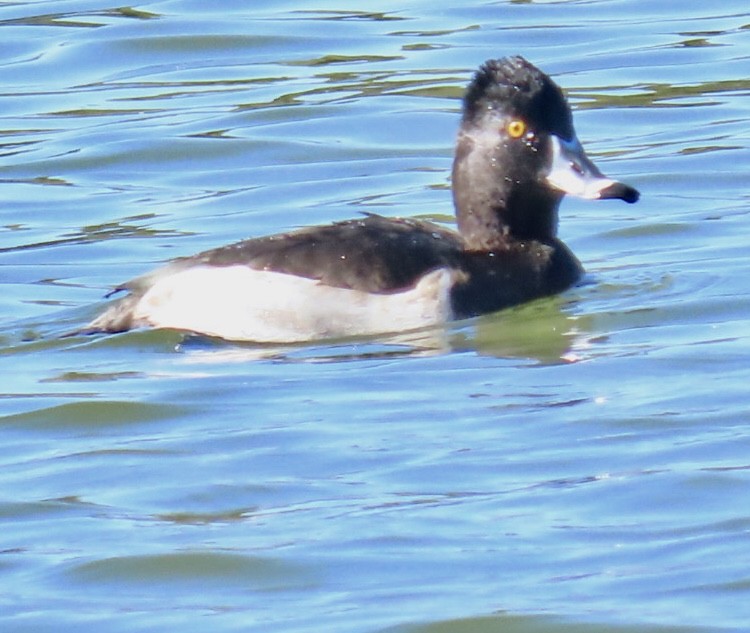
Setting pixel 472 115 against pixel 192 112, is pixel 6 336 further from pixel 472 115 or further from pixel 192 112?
pixel 192 112

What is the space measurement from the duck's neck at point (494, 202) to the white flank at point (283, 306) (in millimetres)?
685

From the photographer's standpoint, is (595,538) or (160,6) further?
(160,6)

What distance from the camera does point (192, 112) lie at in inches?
571

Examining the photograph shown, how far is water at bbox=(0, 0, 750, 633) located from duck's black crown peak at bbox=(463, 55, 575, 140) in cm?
74

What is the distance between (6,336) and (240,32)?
24.8ft

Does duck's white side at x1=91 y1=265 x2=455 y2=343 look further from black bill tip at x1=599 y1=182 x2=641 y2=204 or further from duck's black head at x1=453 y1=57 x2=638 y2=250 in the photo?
black bill tip at x1=599 y1=182 x2=641 y2=204

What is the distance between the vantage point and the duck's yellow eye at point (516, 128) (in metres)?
9.73

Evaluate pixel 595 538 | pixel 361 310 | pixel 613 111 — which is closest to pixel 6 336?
pixel 361 310

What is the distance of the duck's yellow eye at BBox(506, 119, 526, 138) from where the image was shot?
973 cm

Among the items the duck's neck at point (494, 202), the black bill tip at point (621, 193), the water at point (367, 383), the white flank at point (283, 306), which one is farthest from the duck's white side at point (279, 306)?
the black bill tip at point (621, 193)

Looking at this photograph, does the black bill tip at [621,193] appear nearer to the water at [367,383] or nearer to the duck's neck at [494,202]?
the duck's neck at [494,202]

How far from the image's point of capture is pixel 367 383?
8242mm

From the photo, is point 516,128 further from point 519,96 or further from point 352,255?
point 352,255

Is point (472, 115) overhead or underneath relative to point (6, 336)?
overhead
